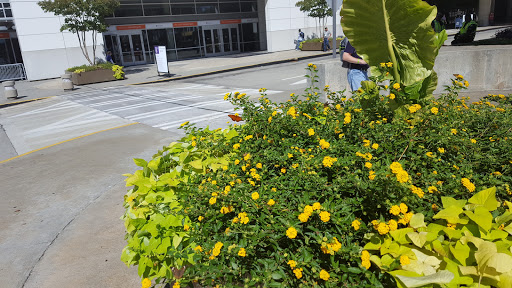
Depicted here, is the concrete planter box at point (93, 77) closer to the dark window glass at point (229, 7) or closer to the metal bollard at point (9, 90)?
the metal bollard at point (9, 90)

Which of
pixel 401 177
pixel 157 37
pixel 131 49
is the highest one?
pixel 157 37

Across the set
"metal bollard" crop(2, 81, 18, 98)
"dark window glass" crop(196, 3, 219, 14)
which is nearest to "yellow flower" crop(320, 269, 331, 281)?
"metal bollard" crop(2, 81, 18, 98)

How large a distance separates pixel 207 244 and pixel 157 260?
1.61ft

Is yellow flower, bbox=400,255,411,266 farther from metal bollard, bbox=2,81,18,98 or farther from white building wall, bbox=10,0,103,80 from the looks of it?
white building wall, bbox=10,0,103,80

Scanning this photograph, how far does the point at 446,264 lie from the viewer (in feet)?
5.96

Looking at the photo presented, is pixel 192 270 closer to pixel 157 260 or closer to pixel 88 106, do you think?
pixel 157 260

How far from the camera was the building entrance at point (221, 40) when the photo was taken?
3239 centimetres

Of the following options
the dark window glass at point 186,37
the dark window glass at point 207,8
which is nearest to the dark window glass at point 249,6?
the dark window glass at point 207,8

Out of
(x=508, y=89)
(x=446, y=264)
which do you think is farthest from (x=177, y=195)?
(x=508, y=89)

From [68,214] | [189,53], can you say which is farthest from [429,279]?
[189,53]

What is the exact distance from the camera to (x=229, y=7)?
3312 cm

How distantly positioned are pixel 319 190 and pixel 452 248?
0.81 metres

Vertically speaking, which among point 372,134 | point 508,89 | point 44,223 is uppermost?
point 372,134

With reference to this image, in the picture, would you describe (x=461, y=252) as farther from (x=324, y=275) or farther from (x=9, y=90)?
(x=9, y=90)
